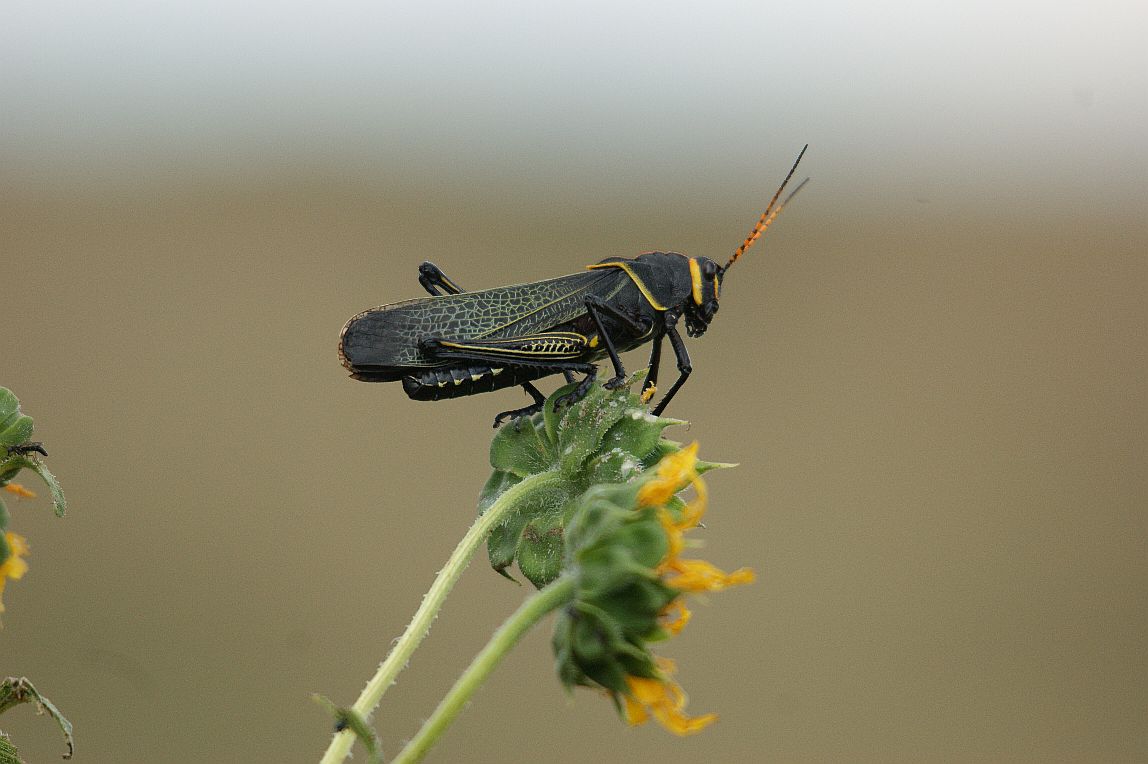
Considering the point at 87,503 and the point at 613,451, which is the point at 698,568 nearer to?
the point at 613,451

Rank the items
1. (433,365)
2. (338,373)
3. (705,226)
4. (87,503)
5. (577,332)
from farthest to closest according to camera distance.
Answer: (705,226)
(338,373)
(87,503)
(577,332)
(433,365)

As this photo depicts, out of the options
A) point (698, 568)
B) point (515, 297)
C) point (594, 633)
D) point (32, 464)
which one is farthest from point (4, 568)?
point (515, 297)

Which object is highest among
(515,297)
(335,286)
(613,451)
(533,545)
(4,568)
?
(335,286)

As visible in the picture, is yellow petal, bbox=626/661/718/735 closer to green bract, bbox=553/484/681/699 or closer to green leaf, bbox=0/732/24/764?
green bract, bbox=553/484/681/699

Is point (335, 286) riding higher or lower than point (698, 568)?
higher

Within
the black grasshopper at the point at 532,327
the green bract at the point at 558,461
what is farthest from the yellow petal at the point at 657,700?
the black grasshopper at the point at 532,327

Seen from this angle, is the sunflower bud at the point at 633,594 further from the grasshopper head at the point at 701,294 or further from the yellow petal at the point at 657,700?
the grasshopper head at the point at 701,294

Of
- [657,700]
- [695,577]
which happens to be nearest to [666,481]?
[695,577]

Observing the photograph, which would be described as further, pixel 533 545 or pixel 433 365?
pixel 433 365
